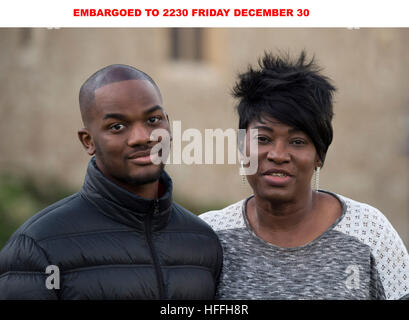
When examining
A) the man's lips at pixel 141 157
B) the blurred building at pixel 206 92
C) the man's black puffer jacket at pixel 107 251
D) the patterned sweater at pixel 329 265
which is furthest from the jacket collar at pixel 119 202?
the blurred building at pixel 206 92

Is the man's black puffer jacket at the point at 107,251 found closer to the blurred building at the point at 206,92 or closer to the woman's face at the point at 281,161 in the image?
the woman's face at the point at 281,161

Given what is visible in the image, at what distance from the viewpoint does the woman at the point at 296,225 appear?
2891 mm

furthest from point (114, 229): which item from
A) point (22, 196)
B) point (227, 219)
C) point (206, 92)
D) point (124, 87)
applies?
point (206, 92)

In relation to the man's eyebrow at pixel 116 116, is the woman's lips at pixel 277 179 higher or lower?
lower

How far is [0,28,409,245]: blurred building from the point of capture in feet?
26.7

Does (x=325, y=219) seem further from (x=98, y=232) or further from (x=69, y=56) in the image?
(x=69, y=56)

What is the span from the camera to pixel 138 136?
2.60 m

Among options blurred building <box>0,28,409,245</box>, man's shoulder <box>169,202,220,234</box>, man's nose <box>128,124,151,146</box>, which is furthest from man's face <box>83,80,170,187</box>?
blurred building <box>0,28,409,245</box>

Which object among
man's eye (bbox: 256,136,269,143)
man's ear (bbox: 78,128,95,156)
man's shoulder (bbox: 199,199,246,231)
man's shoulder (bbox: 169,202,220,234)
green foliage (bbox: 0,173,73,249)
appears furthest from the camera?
green foliage (bbox: 0,173,73,249)

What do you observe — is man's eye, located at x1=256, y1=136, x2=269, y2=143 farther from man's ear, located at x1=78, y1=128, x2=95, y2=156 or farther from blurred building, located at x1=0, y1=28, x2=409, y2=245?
blurred building, located at x1=0, y1=28, x2=409, y2=245

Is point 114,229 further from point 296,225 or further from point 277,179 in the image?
point 296,225

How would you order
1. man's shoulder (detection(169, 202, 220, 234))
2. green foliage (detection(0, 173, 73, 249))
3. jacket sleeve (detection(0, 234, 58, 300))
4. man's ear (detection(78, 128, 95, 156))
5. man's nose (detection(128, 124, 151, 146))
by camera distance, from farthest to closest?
green foliage (detection(0, 173, 73, 249)) < man's shoulder (detection(169, 202, 220, 234)) < man's ear (detection(78, 128, 95, 156)) < man's nose (detection(128, 124, 151, 146)) < jacket sleeve (detection(0, 234, 58, 300))

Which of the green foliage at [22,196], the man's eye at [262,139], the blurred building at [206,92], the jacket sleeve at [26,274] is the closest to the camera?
the jacket sleeve at [26,274]

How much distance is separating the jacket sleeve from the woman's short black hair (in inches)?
42.0
